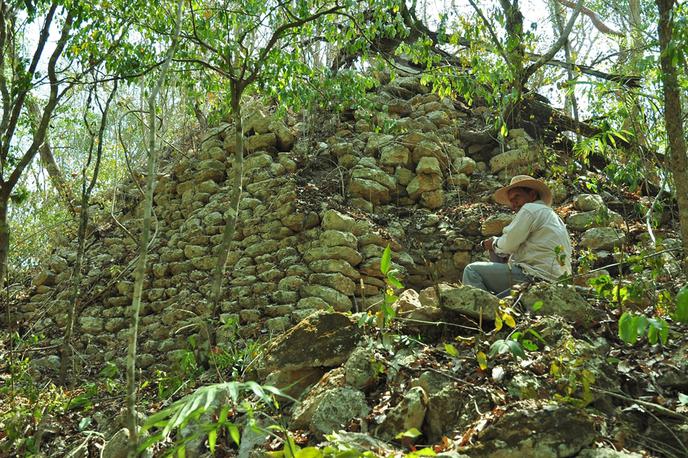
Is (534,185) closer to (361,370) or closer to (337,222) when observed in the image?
(337,222)

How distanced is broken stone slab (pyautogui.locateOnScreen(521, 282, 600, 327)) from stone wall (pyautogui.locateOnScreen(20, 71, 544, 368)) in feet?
5.80

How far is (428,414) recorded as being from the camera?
270cm

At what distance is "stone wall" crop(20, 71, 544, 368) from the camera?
562 cm

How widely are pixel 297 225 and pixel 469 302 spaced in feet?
9.82

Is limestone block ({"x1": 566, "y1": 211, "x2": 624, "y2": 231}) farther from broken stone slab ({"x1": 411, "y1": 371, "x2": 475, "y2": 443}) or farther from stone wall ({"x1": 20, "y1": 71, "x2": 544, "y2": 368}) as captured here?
broken stone slab ({"x1": 411, "y1": 371, "x2": 475, "y2": 443})

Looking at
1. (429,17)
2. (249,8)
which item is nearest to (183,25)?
(249,8)

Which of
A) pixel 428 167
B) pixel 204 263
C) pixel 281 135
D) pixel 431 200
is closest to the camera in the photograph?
pixel 204 263

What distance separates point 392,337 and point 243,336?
2508 millimetres

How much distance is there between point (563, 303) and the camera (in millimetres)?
3326

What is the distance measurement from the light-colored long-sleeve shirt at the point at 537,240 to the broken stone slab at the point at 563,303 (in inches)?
21.4

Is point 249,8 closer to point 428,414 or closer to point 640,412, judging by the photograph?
point 428,414

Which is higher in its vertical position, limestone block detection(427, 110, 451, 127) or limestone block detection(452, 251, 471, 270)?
limestone block detection(427, 110, 451, 127)

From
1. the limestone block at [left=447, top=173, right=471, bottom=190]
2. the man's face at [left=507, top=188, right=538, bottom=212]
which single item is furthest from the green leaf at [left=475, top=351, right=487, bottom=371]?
the limestone block at [left=447, top=173, right=471, bottom=190]

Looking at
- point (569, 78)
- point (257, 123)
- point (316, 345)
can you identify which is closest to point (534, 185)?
point (316, 345)
